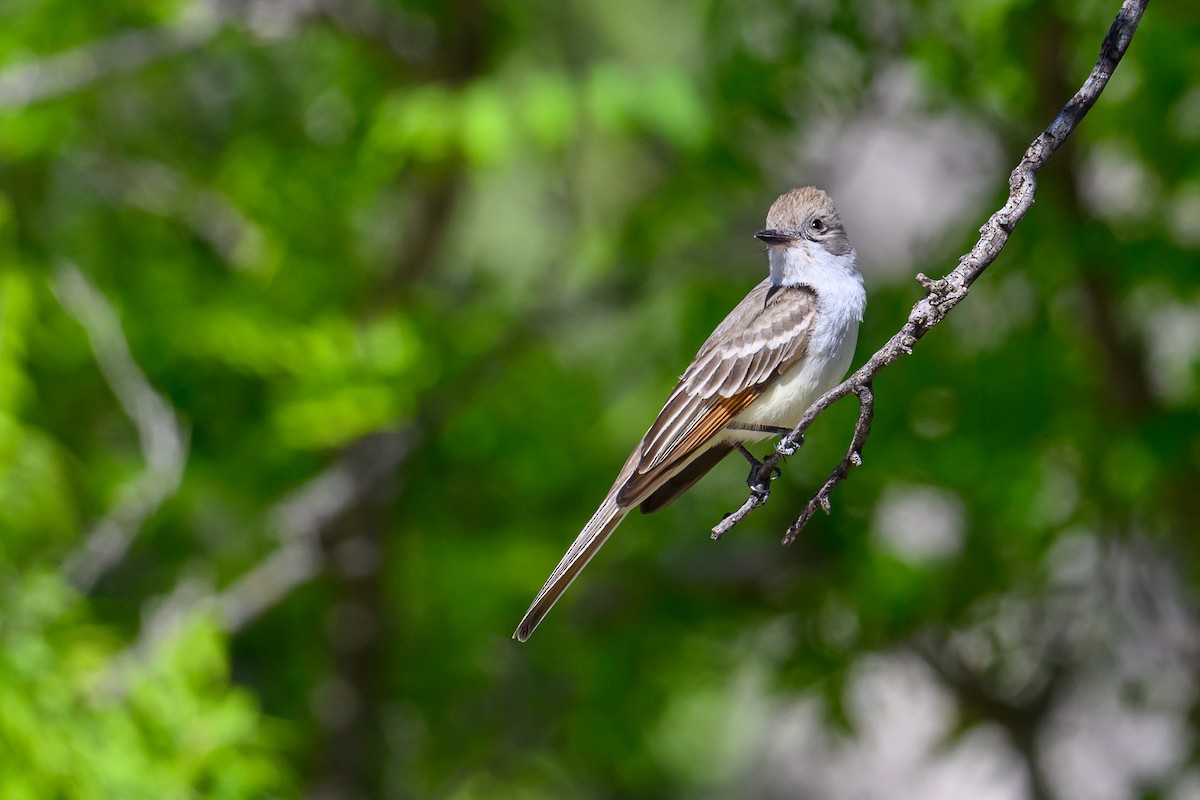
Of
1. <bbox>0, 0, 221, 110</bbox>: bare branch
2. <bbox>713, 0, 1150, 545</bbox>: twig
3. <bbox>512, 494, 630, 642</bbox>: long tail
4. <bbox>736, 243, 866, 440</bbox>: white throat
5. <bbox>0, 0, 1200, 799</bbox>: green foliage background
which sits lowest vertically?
<bbox>713, 0, 1150, 545</bbox>: twig

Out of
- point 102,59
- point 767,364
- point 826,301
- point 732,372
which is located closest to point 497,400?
point 102,59

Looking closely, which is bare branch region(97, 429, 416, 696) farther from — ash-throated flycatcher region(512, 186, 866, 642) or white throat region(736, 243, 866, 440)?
white throat region(736, 243, 866, 440)

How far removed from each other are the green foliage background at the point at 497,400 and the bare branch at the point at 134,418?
0.20 feet

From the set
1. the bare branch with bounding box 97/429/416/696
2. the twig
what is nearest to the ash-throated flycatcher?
the twig

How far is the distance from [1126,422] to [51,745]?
566 centimetres

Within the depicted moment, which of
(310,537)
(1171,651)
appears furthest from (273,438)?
(1171,651)

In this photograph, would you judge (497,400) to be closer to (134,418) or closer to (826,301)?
(134,418)

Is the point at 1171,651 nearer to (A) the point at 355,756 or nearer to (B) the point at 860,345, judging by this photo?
(B) the point at 860,345

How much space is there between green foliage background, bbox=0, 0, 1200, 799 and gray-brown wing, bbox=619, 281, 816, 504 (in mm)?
2960

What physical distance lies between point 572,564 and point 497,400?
5.71 m

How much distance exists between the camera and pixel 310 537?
8117 millimetres

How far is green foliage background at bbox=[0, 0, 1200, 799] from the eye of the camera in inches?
258

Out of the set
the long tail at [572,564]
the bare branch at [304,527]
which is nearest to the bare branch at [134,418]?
the bare branch at [304,527]

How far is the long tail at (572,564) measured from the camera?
2.51 meters
